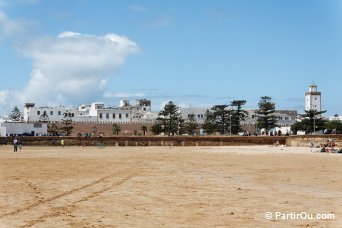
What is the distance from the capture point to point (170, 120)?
100m

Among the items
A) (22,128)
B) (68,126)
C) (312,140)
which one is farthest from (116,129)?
(312,140)

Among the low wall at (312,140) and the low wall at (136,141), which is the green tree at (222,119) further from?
the low wall at (312,140)

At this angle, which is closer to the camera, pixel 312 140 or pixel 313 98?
pixel 312 140

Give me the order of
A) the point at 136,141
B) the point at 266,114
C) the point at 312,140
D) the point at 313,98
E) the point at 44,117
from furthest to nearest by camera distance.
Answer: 1. the point at 313,98
2. the point at 44,117
3. the point at 266,114
4. the point at 136,141
5. the point at 312,140

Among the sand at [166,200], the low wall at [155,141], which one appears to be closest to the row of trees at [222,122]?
the low wall at [155,141]

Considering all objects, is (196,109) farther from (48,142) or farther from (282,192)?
(282,192)

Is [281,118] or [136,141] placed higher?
[281,118]

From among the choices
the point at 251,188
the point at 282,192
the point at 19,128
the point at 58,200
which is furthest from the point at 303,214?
the point at 19,128

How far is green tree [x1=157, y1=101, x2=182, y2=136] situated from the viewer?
3932 inches

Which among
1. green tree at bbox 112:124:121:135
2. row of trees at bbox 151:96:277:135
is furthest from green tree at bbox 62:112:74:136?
row of trees at bbox 151:96:277:135

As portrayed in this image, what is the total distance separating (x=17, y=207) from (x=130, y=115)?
360 ft

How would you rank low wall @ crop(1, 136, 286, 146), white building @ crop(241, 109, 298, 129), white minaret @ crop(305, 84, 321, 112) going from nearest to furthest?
low wall @ crop(1, 136, 286, 146) → white building @ crop(241, 109, 298, 129) → white minaret @ crop(305, 84, 321, 112)

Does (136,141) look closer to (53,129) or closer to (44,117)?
(53,129)

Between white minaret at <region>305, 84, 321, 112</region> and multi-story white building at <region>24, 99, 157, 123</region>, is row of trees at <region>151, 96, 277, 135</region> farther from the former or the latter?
white minaret at <region>305, 84, 321, 112</region>
